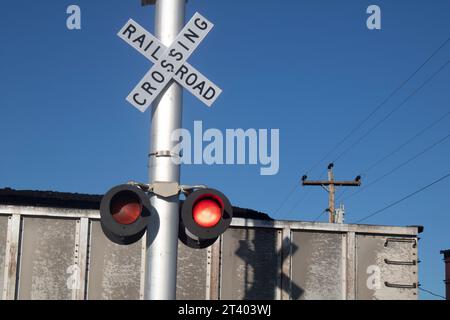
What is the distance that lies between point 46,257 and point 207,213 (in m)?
5.01

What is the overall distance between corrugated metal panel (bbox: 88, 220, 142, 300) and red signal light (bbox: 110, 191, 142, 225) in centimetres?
479

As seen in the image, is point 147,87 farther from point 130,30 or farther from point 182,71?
point 130,30

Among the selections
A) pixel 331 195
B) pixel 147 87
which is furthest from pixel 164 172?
pixel 331 195

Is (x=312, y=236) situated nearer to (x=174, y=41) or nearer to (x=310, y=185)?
(x=174, y=41)

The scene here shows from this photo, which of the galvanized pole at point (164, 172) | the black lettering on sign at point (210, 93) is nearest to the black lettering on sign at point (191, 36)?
the galvanized pole at point (164, 172)

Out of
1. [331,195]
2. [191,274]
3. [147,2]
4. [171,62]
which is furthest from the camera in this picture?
[331,195]

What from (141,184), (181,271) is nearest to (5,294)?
(181,271)

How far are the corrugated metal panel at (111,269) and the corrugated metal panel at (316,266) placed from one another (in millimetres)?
2189

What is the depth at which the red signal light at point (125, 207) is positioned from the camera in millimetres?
4195

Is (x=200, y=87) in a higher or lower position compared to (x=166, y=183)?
higher

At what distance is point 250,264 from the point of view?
30.5ft

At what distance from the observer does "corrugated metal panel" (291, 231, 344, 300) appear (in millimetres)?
9344

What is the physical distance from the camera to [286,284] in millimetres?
9336

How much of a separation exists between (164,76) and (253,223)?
5110 mm
